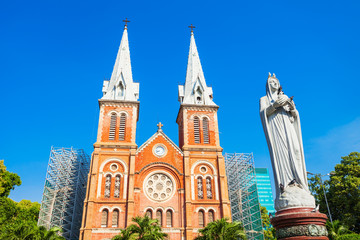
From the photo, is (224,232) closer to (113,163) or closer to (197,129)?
(113,163)

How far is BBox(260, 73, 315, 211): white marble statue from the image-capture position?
6301 millimetres

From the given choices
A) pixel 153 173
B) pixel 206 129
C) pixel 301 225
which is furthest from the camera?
pixel 206 129

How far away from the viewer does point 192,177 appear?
92.4 feet

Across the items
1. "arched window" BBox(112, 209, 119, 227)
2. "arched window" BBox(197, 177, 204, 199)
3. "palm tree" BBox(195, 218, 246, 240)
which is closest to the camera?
"palm tree" BBox(195, 218, 246, 240)

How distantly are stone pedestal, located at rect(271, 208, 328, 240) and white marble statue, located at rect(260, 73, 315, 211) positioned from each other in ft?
0.95

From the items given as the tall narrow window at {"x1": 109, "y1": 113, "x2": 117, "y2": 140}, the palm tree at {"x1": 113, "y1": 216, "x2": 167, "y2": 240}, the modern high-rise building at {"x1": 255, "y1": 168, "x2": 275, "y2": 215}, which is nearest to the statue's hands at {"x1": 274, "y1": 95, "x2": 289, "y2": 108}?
the palm tree at {"x1": 113, "y1": 216, "x2": 167, "y2": 240}

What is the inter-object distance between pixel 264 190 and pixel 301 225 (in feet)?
407

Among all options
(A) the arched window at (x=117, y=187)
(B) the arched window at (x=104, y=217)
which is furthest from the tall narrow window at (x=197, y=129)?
(B) the arched window at (x=104, y=217)

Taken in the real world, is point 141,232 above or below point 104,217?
below

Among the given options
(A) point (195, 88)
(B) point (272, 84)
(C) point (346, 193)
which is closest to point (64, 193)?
(A) point (195, 88)

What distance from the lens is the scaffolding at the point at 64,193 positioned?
98.5 feet

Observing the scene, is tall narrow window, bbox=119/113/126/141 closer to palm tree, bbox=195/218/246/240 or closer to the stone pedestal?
palm tree, bbox=195/218/246/240

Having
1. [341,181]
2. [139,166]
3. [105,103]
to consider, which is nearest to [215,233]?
[139,166]

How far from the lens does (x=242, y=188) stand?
3425cm
